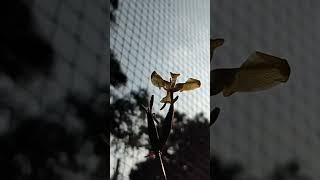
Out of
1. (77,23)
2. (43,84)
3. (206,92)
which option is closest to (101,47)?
(77,23)

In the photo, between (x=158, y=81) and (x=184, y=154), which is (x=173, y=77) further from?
(x=184, y=154)

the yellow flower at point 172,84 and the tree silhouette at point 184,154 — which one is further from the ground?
the yellow flower at point 172,84

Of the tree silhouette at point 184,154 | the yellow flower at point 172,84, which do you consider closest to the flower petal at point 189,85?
the yellow flower at point 172,84

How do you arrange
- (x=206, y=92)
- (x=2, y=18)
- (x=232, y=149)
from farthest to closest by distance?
(x=206, y=92), (x=232, y=149), (x=2, y=18)

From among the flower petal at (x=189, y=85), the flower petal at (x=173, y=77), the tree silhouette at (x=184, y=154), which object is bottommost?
the tree silhouette at (x=184, y=154)

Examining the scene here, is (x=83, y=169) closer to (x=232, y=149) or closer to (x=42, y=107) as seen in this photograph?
(x=42, y=107)

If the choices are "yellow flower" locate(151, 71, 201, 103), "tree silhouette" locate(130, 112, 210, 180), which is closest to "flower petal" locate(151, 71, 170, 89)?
"yellow flower" locate(151, 71, 201, 103)

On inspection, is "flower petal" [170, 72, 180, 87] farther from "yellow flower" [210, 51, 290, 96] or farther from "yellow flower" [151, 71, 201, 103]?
"yellow flower" [210, 51, 290, 96]

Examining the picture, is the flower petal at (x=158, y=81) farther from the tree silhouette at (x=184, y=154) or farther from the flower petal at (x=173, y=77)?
the tree silhouette at (x=184, y=154)
